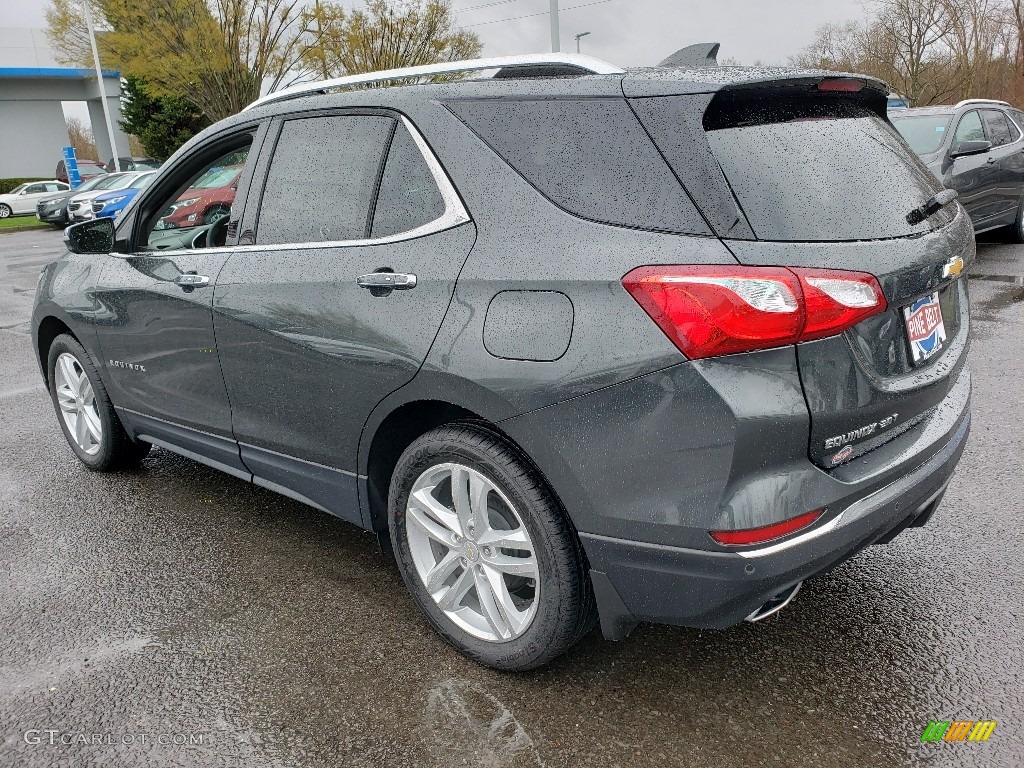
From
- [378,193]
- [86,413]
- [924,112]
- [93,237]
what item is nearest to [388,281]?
[378,193]

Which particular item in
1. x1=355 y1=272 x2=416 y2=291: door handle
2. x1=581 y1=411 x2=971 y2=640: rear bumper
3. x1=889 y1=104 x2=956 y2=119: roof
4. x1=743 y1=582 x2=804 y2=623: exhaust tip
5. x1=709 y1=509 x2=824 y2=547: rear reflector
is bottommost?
x1=743 y1=582 x2=804 y2=623: exhaust tip

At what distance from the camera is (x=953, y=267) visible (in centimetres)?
237

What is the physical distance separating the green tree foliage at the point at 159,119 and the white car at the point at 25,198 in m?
5.46

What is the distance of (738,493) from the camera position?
6.32 feet

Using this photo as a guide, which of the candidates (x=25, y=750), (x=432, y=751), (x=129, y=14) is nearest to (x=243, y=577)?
(x=25, y=750)

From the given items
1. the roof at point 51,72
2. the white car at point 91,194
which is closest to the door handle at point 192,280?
the white car at point 91,194

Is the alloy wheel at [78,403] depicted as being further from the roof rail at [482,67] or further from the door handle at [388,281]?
the door handle at [388,281]

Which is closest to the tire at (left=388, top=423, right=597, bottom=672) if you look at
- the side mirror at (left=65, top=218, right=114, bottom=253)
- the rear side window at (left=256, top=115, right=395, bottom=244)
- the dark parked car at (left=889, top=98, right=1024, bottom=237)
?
the rear side window at (left=256, top=115, right=395, bottom=244)

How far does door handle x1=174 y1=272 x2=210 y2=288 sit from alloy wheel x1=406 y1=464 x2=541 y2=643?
1.28m

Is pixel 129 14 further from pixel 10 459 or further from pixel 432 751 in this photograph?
pixel 432 751

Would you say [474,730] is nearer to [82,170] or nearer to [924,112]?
[924,112]

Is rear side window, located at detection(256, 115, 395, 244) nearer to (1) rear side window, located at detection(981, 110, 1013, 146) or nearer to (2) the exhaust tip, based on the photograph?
(2) the exhaust tip

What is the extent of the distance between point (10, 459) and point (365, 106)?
10.8 ft

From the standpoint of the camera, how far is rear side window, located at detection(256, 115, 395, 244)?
271 cm
